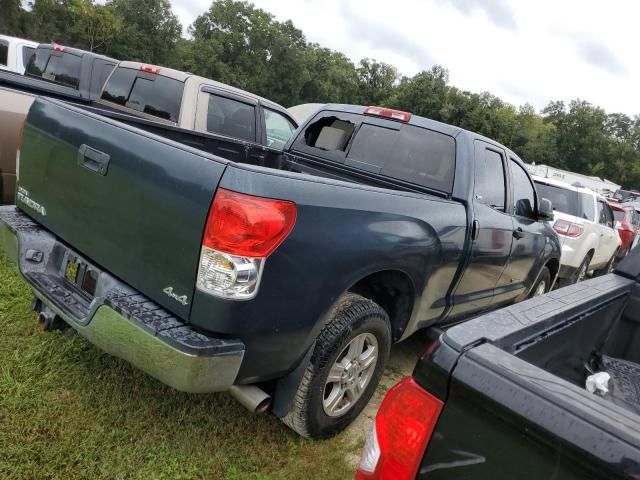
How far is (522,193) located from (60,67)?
8.32 metres

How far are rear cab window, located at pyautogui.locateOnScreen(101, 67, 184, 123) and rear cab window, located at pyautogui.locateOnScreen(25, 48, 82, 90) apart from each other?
2.99 metres

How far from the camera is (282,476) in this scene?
7.74ft

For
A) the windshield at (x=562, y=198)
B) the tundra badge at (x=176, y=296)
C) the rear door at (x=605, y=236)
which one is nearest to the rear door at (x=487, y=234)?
the tundra badge at (x=176, y=296)

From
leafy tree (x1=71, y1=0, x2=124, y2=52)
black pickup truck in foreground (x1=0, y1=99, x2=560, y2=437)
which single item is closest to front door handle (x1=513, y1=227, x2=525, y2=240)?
black pickup truck in foreground (x1=0, y1=99, x2=560, y2=437)

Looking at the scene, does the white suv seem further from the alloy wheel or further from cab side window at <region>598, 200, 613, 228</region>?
the alloy wheel

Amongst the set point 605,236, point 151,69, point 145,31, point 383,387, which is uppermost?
point 145,31

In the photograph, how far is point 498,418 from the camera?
0.99 metres

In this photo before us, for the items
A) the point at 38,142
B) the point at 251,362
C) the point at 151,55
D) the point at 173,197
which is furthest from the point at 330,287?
the point at 151,55

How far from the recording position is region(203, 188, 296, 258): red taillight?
183 cm

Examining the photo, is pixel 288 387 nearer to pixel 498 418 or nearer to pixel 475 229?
pixel 498 418

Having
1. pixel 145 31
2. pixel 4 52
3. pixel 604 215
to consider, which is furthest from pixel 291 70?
pixel 604 215

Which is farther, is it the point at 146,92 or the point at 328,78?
the point at 328,78

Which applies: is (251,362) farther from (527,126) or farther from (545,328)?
(527,126)

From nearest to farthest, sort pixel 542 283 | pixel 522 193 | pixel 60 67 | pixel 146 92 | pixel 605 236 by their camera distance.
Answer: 1. pixel 522 193
2. pixel 542 283
3. pixel 146 92
4. pixel 605 236
5. pixel 60 67
